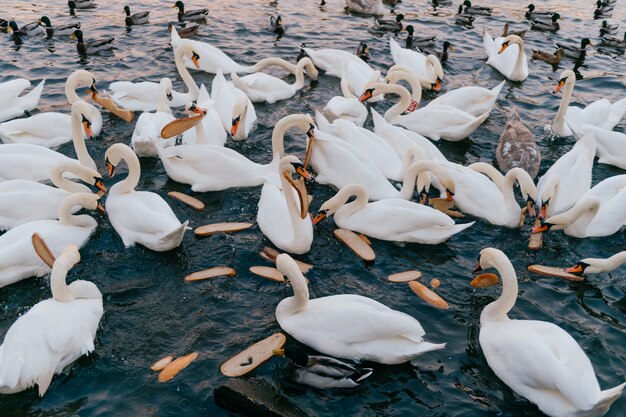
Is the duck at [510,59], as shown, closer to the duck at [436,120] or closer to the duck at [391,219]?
the duck at [436,120]

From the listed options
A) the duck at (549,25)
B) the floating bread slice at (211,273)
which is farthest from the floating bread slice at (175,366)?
the duck at (549,25)

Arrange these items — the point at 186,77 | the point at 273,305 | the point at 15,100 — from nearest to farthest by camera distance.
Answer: the point at 273,305
the point at 15,100
the point at 186,77

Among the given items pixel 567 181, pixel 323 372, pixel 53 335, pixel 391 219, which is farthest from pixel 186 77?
pixel 323 372

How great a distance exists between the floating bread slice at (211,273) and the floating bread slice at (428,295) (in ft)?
8.33

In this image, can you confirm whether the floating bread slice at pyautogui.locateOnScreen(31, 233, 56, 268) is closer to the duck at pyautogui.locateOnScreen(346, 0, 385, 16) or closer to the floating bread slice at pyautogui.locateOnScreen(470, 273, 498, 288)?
the floating bread slice at pyautogui.locateOnScreen(470, 273, 498, 288)

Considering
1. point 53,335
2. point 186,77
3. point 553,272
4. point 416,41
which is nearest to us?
point 53,335

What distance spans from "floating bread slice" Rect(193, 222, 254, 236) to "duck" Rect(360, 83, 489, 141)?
194 inches

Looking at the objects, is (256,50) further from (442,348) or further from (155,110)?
(442,348)

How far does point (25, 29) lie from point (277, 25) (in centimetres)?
740

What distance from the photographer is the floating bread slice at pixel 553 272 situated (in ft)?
29.3

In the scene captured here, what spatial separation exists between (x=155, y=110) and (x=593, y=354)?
9989 mm

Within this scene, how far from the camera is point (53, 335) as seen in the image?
684 cm

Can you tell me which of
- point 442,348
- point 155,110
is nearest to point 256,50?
point 155,110

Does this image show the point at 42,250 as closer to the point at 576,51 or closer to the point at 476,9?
the point at 576,51
